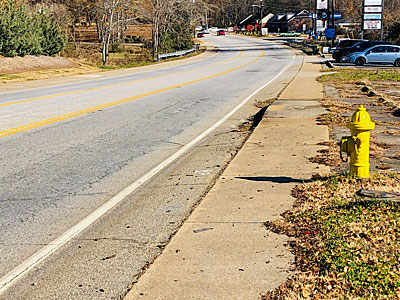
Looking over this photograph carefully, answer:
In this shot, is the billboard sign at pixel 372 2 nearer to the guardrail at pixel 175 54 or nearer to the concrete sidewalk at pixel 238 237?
the guardrail at pixel 175 54

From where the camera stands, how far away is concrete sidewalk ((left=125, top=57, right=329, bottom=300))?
4.23 meters

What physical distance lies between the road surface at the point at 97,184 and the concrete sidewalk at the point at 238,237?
8.9 inches

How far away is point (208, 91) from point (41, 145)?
10.9 meters

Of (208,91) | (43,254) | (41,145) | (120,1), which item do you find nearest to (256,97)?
(208,91)

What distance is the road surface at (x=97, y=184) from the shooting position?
188 inches

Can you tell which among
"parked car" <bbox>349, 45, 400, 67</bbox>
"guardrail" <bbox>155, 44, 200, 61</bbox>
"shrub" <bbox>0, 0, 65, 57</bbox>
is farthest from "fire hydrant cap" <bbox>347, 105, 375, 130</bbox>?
"guardrail" <bbox>155, 44, 200, 61</bbox>

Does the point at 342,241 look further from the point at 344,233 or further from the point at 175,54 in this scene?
the point at 175,54

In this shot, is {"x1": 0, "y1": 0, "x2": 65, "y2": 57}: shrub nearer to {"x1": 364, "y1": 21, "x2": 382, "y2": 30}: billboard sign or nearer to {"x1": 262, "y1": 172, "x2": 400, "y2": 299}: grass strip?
{"x1": 364, "y1": 21, "x2": 382, "y2": 30}: billboard sign

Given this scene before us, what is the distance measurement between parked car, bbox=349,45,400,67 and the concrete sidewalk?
29450mm

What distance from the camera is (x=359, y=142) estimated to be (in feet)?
21.6

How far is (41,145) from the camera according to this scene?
396 inches

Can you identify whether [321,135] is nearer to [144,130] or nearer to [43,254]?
[144,130]

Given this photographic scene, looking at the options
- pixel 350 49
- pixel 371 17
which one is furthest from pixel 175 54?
pixel 350 49

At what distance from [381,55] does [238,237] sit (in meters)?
34.3
